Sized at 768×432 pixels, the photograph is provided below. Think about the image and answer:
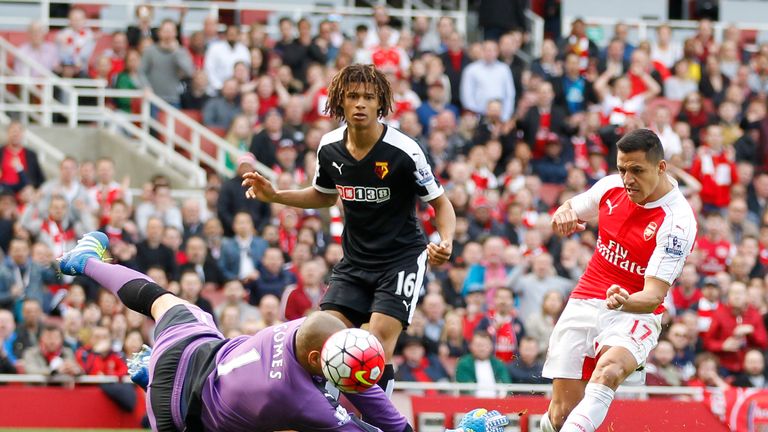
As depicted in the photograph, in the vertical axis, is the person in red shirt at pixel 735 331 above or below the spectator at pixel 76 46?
below

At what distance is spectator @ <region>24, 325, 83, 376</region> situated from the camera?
1490 centimetres

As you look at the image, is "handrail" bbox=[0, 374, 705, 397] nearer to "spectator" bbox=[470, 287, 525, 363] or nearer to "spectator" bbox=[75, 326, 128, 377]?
"spectator" bbox=[75, 326, 128, 377]

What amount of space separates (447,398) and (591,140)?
751 centimetres

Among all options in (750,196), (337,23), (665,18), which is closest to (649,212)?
(750,196)

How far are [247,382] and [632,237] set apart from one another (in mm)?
2908

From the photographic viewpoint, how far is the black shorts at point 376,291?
10.4 m

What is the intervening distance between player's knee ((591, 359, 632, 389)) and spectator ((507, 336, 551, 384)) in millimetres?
5824

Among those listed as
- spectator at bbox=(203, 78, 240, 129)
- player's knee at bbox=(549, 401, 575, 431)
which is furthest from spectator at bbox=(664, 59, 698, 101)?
player's knee at bbox=(549, 401, 575, 431)

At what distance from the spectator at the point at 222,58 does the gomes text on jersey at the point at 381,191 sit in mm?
10197

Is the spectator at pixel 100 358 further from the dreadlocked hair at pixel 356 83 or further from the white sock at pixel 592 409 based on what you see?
the white sock at pixel 592 409

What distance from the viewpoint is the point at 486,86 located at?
69.7 ft

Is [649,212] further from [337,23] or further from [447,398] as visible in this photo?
[337,23]

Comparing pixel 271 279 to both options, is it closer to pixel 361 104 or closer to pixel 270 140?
pixel 270 140

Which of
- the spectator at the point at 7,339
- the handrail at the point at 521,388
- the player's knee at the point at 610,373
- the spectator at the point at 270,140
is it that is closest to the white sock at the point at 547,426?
the player's knee at the point at 610,373
